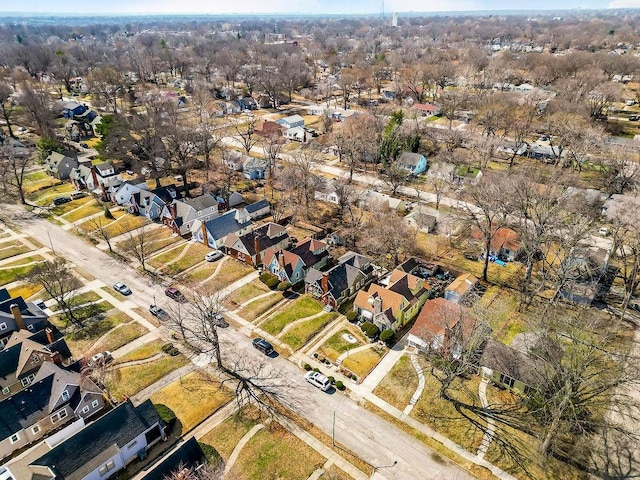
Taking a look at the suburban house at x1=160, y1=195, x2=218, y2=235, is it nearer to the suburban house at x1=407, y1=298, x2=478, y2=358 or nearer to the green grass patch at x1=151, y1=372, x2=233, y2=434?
the green grass patch at x1=151, y1=372, x2=233, y2=434

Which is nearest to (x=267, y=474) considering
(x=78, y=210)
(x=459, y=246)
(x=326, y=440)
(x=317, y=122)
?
(x=326, y=440)

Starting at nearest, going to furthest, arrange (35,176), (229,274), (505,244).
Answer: (229,274)
(505,244)
(35,176)

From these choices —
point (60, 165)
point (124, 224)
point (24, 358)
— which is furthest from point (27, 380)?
point (60, 165)

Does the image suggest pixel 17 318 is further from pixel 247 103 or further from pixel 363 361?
pixel 247 103

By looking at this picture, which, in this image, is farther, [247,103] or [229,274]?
[247,103]

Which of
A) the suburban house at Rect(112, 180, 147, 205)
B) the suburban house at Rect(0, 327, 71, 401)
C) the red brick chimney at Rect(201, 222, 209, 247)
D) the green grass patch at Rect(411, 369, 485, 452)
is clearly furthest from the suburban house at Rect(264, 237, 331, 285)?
the suburban house at Rect(112, 180, 147, 205)

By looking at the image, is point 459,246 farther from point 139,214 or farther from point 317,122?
point 317,122
